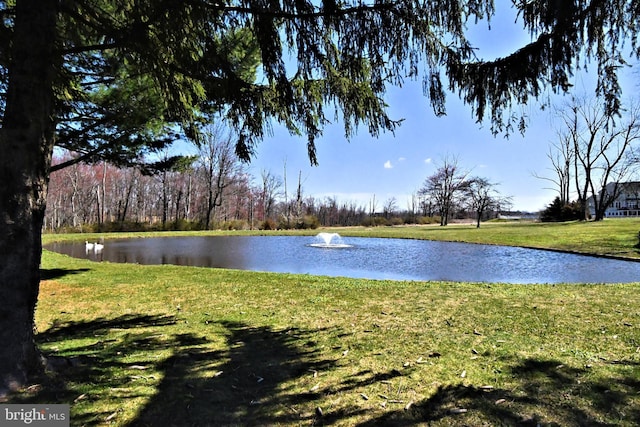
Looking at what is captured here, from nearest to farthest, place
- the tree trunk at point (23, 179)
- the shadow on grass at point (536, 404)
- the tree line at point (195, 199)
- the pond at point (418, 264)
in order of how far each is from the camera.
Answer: the shadow on grass at point (536, 404)
the tree trunk at point (23, 179)
the pond at point (418, 264)
the tree line at point (195, 199)

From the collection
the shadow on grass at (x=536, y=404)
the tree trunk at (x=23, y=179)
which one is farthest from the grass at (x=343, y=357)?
the tree trunk at (x=23, y=179)

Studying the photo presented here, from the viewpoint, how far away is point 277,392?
260cm

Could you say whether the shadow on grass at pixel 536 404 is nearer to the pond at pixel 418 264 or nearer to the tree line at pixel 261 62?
the tree line at pixel 261 62

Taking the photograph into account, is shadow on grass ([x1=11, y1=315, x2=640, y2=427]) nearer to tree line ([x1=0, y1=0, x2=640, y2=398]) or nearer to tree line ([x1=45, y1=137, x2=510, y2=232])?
tree line ([x1=0, y1=0, x2=640, y2=398])

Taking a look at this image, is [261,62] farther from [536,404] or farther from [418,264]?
[418,264]

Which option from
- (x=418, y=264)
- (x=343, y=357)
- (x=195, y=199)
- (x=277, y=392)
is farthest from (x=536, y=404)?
(x=195, y=199)

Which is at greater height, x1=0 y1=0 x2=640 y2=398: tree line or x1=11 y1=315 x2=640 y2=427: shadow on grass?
x1=0 y1=0 x2=640 y2=398: tree line

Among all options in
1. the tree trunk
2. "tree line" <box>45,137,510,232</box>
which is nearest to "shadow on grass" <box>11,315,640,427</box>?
the tree trunk

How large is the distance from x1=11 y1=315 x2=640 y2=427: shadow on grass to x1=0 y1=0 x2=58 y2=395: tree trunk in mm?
346

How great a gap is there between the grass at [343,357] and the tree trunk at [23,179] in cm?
32

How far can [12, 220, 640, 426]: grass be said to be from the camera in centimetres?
232

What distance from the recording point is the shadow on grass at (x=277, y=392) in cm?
223

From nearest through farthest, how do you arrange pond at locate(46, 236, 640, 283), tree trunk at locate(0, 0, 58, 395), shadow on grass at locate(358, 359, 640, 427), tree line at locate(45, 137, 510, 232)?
shadow on grass at locate(358, 359, 640, 427) → tree trunk at locate(0, 0, 58, 395) → pond at locate(46, 236, 640, 283) → tree line at locate(45, 137, 510, 232)

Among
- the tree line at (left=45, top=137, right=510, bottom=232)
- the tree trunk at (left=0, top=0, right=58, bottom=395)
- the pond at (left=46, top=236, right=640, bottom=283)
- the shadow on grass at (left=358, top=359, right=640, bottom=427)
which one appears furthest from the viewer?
the tree line at (left=45, top=137, right=510, bottom=232)
